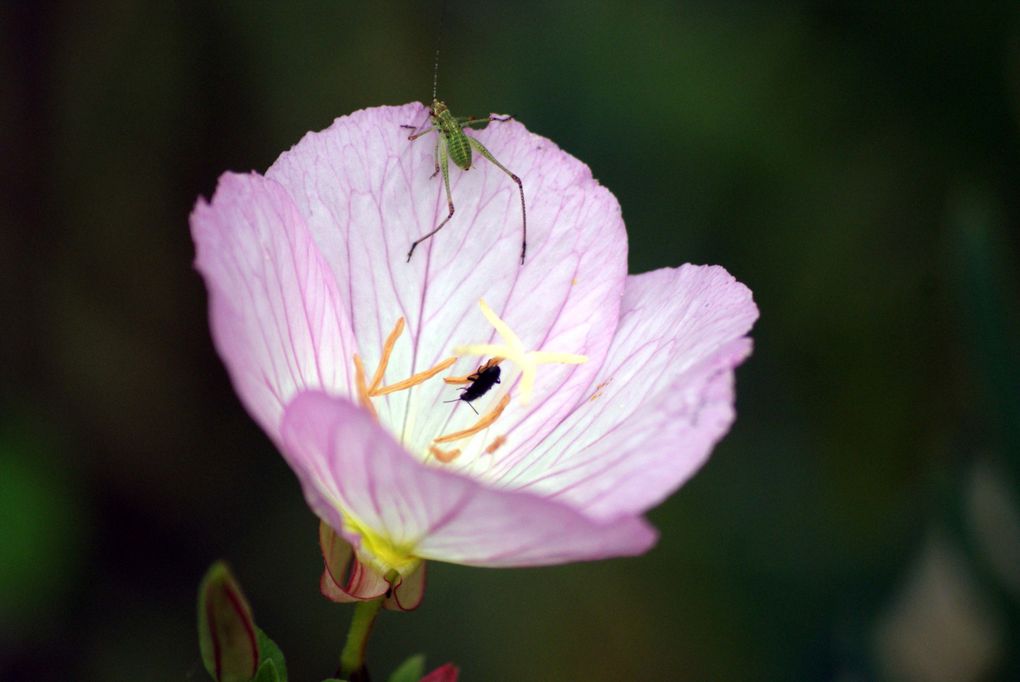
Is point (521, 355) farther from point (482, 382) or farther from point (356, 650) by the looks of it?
point (356, 650)

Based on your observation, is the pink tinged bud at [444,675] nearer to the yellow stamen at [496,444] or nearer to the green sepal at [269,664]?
the green sepal at [269,664]

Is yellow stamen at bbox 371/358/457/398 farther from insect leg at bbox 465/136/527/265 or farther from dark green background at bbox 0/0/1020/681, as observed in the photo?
dark green background at bbox 0/0/1020/681

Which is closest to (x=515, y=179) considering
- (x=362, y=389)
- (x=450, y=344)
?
(x=450, y=344)

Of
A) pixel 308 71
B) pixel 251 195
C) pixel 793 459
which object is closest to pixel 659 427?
pixel 251 195

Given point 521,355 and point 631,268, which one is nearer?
point 521,355

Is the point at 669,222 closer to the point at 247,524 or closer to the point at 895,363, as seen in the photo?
the point at 895,363

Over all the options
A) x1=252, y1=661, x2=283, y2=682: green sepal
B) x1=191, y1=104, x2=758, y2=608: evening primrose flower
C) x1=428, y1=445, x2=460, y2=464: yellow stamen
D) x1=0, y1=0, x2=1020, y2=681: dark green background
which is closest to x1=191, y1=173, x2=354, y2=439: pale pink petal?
x1=191, y1=104, x2=758, y2=608: evening primrose flower
